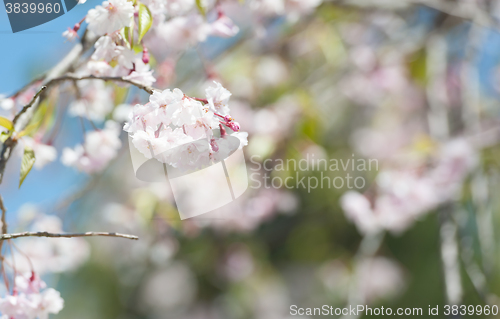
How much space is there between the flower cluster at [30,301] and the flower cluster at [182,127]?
15.2 inches

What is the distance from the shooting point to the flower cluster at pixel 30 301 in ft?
2.14

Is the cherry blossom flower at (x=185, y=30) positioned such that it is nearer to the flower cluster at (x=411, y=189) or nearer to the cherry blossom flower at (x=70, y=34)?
the cherry blossom flower at (x=70, y=34)

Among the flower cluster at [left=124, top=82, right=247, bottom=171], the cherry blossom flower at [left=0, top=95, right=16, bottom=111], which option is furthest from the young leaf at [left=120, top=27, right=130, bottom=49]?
the cherry blossom flower at [left=0, top=95, right=16, bottom=111]

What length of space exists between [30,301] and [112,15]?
1.76 ft

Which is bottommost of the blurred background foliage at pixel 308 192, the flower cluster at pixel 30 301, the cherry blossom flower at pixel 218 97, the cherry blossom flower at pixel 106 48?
the blurred background foliage at pixel 308 192

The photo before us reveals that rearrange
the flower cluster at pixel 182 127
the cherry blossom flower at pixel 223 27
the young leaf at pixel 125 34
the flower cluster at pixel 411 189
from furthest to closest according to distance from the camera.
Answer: the flower cluster at pixel 411 189
the cherry blossom flower at pixel 223 27
the young leaf at pixel 125 34
the flower cluster at pixel 182 127

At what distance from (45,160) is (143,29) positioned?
1.53 ft

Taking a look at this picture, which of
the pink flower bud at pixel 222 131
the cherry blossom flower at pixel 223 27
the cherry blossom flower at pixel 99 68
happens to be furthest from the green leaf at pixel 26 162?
the cherry blossom flower at pixel 223 27

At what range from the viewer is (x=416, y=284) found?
269 cm

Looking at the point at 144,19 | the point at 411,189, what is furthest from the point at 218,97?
the point at 411,189

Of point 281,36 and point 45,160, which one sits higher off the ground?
point 45,160

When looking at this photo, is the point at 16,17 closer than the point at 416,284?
Yes

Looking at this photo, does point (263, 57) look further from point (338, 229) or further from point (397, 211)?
point (338, 229)

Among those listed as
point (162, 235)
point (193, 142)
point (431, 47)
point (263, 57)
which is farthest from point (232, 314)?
point (193, 142)
